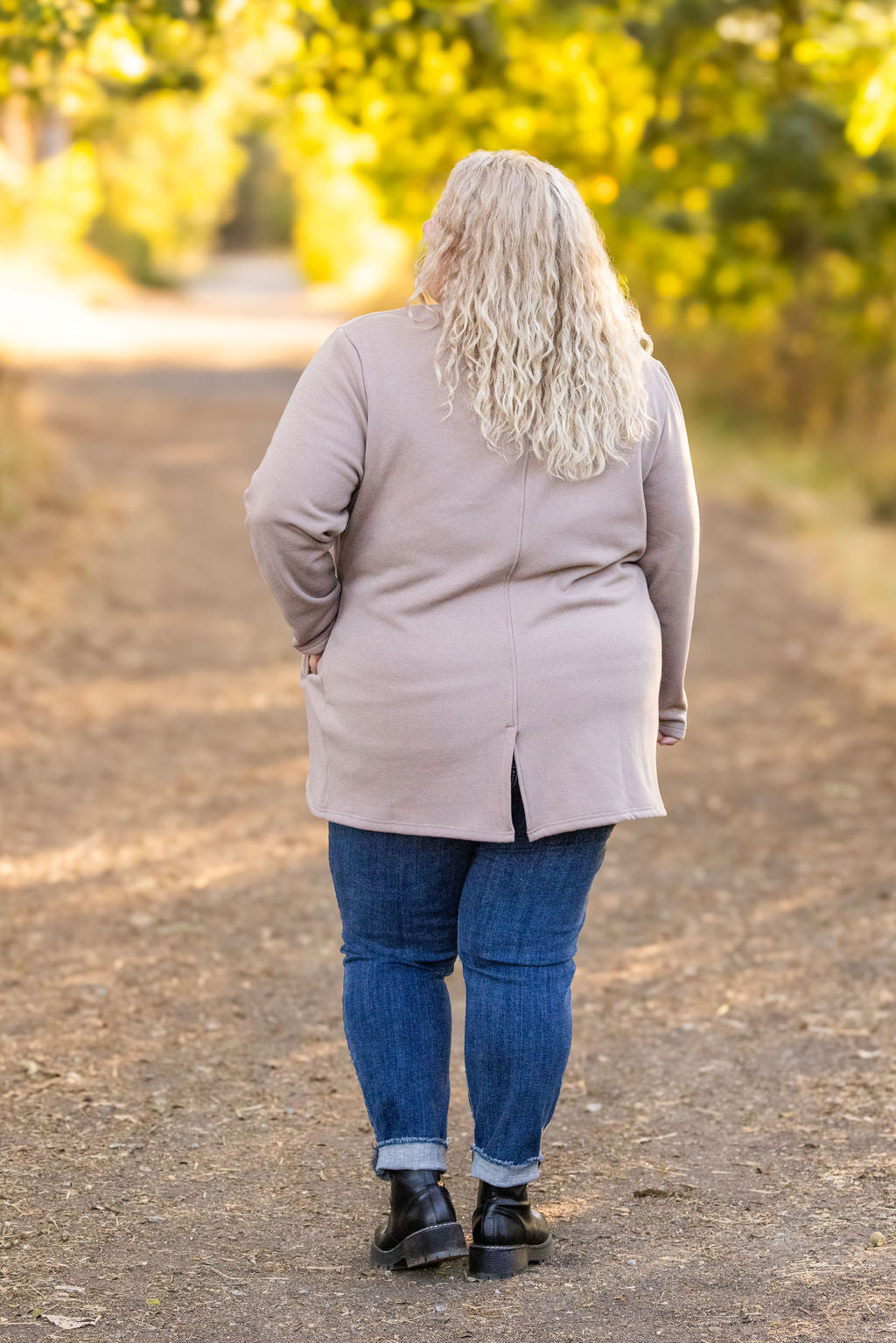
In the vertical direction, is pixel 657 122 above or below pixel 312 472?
above

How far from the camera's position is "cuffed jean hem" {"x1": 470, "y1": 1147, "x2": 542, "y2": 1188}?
2473mm

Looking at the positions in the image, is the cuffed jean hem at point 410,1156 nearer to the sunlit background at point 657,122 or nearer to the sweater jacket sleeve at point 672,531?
the sweater jacket sleeve at point 672,531

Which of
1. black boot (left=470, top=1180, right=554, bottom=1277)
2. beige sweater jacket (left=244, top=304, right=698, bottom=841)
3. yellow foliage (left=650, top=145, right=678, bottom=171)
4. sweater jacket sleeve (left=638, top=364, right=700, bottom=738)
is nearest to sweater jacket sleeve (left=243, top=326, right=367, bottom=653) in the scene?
beige sweater jacket (left=244, top=304, right=698, bottom=841)

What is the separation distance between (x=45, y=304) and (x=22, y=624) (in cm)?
1376

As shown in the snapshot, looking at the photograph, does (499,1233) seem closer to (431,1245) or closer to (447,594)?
(431,1245)

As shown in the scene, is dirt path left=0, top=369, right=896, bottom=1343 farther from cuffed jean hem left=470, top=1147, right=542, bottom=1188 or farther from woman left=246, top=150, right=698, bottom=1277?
woman left=246, top=150, right=698, bottom=1277

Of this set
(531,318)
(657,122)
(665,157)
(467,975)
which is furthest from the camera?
(665,157)

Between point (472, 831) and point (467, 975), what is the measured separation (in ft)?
0.98

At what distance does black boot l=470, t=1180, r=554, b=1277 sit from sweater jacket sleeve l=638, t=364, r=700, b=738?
942mm

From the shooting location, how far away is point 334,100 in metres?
5.89

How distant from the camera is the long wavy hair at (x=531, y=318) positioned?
219 centimetres

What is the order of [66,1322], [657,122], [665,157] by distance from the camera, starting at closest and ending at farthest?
[66,1322], [657,122], [665,157]

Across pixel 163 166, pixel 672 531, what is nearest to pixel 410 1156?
pixel 672 531

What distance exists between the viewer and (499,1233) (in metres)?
2.50
